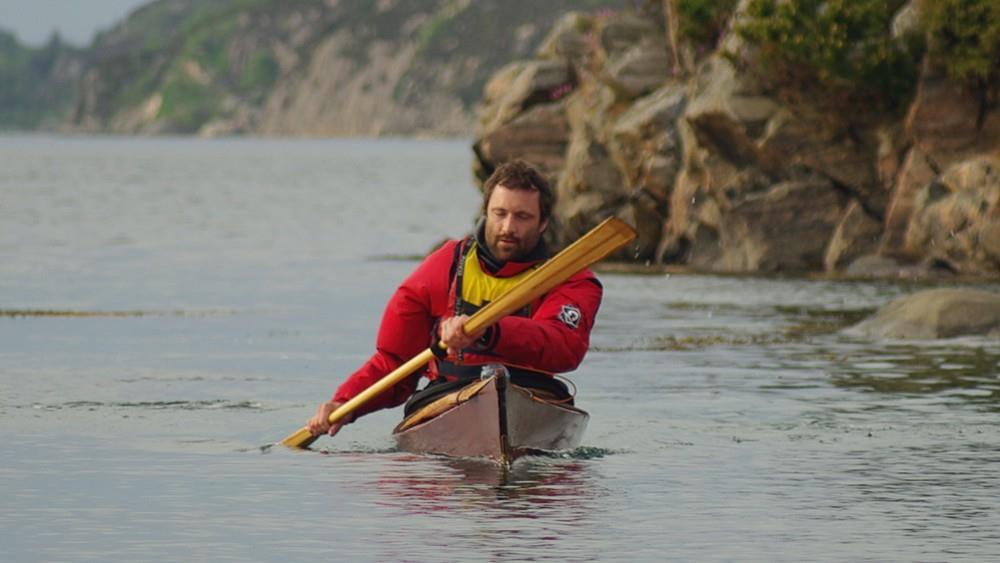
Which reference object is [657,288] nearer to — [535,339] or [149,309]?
[149,309]

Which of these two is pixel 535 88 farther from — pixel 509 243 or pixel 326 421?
pixel 509 243

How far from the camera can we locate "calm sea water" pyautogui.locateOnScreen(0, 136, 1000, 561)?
12.7 meters

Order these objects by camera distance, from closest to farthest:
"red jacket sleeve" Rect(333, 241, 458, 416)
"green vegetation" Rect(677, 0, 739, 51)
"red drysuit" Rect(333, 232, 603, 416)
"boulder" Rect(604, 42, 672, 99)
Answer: "red drysuit" Rect(333, 232, 603, 416) → "red jacket sleeve" Rect(333, 241, 458, 416) → "green vegetation" Rect(677, 0, 739, 51) → "boulder" Rect(604, 42, 672, 99)

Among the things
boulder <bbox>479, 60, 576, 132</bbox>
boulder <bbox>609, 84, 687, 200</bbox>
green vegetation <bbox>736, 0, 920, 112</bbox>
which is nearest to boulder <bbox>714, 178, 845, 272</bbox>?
green vegetation <bbox>736, 0, 920, 112</bbox>

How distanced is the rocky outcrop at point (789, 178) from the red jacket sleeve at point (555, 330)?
21.3 meters

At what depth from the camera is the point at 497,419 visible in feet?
48.4

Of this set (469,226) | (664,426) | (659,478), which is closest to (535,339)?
(659,478)

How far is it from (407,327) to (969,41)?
24547 millimetres

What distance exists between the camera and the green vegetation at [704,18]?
4312 cm

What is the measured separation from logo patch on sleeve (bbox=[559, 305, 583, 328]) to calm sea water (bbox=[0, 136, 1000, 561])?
1081 mm

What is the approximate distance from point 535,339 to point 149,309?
19.1m

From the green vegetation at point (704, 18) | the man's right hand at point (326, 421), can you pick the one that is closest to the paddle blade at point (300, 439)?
the man's right hand at point (326, 421)

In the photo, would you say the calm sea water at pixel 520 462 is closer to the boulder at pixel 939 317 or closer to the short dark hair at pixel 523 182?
the boulder at pixel 939 317

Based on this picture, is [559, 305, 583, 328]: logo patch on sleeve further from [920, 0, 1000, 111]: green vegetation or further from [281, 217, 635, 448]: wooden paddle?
[920, 0, 1000, 111]: green vegetation
